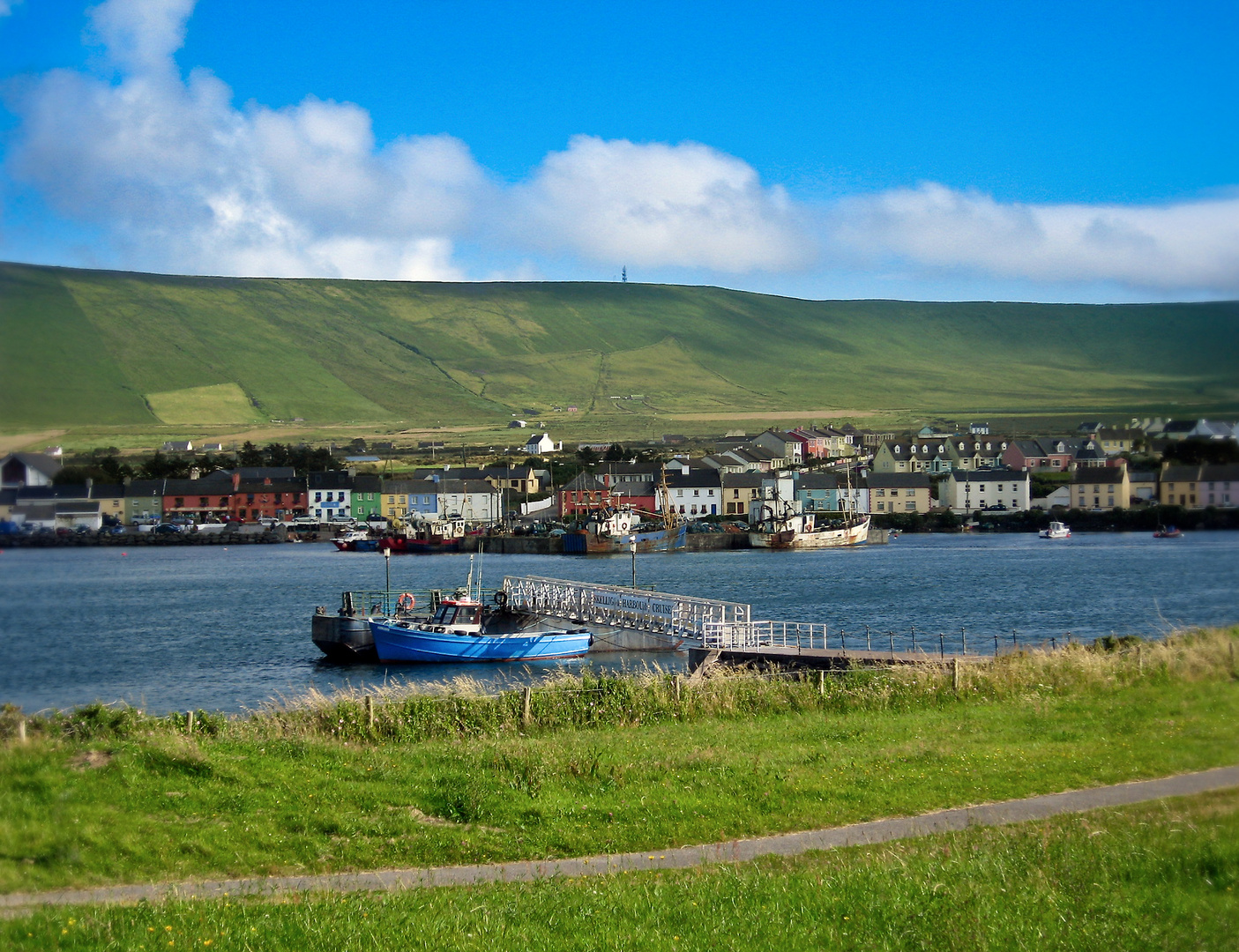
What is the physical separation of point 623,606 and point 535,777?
84.4 feet

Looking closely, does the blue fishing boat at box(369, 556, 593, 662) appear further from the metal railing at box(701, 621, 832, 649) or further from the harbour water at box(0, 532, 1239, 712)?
the metal railing at box(701, 621, 832, 649)

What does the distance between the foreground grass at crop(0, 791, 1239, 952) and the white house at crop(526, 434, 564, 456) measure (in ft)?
425

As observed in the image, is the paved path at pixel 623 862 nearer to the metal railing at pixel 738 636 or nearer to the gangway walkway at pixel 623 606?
the metal railing at pixel 738 636

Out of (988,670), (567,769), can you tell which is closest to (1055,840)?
(567,769)

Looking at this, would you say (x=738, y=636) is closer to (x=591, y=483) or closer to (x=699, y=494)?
(x=591, y=483)

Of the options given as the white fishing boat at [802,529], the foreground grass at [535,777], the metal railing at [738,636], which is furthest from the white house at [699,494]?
the foreground grass at [535,777]

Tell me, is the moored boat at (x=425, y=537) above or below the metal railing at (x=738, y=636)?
below

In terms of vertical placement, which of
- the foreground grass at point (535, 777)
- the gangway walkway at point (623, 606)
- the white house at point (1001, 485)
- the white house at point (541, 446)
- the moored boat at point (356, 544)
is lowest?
the moored boat at point (356, 544)

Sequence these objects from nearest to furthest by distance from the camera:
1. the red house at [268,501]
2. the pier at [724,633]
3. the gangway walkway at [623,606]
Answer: the pier at [724,633] < the gangway walkway at [623,606] < the red house at [268,501]

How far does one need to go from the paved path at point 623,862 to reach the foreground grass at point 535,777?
10.4 inches

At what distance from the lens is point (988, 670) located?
16750 mm

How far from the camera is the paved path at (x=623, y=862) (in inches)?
314

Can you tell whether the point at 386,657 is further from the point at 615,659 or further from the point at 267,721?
the point at 267,721

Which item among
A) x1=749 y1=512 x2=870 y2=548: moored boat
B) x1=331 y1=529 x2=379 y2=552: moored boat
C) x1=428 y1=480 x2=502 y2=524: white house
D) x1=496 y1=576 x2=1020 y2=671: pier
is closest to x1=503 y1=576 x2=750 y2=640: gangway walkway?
x1=496 y1=576 x2=1020 y2=671: pier
